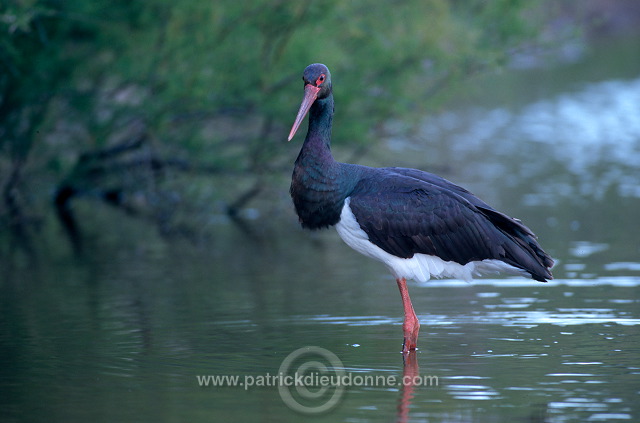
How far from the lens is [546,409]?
7.20 m

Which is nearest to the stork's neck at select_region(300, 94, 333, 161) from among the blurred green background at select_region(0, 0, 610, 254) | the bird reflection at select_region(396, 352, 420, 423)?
the bird reflection at select_region(396, 352, 420, 423)

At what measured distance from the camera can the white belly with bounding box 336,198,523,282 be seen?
30.6ft

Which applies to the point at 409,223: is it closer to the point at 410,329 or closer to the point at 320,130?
the point at 410,329

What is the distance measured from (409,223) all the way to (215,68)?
759 centimetres

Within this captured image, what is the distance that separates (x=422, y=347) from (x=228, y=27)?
8235 millimetres

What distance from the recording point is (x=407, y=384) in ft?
26.1

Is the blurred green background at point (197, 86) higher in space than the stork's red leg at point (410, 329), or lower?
higher

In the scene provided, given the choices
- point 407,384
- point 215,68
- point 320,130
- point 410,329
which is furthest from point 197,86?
point 407,384

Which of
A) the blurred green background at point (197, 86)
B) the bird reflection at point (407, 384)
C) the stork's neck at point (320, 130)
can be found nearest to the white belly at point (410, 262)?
the stork's neck at point (320, 130)

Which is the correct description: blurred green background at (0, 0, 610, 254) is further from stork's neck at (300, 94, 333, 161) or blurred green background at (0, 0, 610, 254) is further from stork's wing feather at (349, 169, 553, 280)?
stork's wing feather at (349, 169, 553, 280)

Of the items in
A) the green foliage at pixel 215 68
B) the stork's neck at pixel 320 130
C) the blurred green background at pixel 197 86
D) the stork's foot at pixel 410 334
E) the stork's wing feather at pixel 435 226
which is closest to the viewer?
the stork's foot at pixel 410 334

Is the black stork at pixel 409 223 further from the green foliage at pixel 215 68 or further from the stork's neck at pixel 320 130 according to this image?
the green foliage at pixel 215 68

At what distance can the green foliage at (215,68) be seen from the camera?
51.6ft

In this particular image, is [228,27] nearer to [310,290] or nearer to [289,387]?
[310,290]
